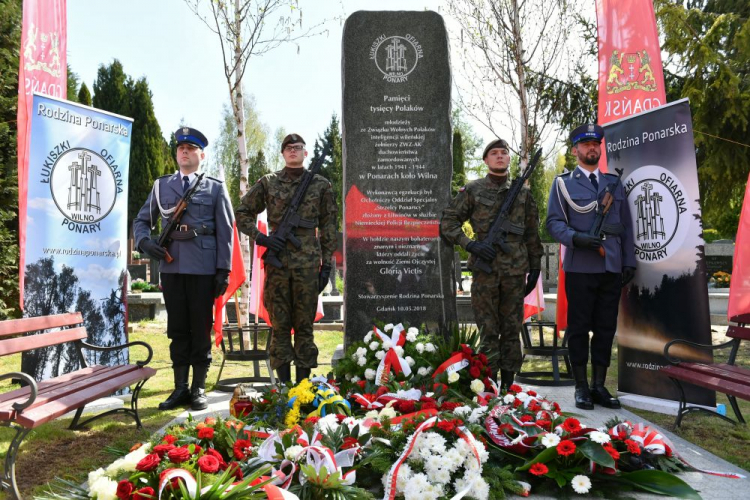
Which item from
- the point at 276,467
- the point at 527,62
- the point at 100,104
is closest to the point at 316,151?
the point at 100,104

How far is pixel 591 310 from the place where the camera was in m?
4.54

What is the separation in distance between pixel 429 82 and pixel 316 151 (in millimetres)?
33831

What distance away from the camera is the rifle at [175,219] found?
4.56 m

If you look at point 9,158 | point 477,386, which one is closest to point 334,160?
point 9,158

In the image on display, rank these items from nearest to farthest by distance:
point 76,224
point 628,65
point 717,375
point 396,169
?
point 717,375
point 76,224
point 396,169
point 628,65

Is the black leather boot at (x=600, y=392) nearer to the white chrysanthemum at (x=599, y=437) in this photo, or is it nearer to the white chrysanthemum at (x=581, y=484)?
the white chrysanthemum at (x=599, y=437)

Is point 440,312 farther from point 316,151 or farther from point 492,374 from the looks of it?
point 316,151

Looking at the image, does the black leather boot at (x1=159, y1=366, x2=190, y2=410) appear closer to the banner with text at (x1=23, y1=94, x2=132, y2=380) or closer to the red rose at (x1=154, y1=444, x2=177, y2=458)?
the banner with text at (x1=23, y1=94, x2=132, y2=380)

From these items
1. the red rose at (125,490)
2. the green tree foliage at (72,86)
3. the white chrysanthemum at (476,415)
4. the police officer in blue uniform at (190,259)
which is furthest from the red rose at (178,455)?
the green tree foliage at (72,86)

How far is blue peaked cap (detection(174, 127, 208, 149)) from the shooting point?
186 inches

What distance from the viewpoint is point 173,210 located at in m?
4.66

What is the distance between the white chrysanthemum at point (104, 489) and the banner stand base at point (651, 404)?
3.81 meters

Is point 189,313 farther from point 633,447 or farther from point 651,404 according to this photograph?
point 651,404

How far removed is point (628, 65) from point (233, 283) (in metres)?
4.67
